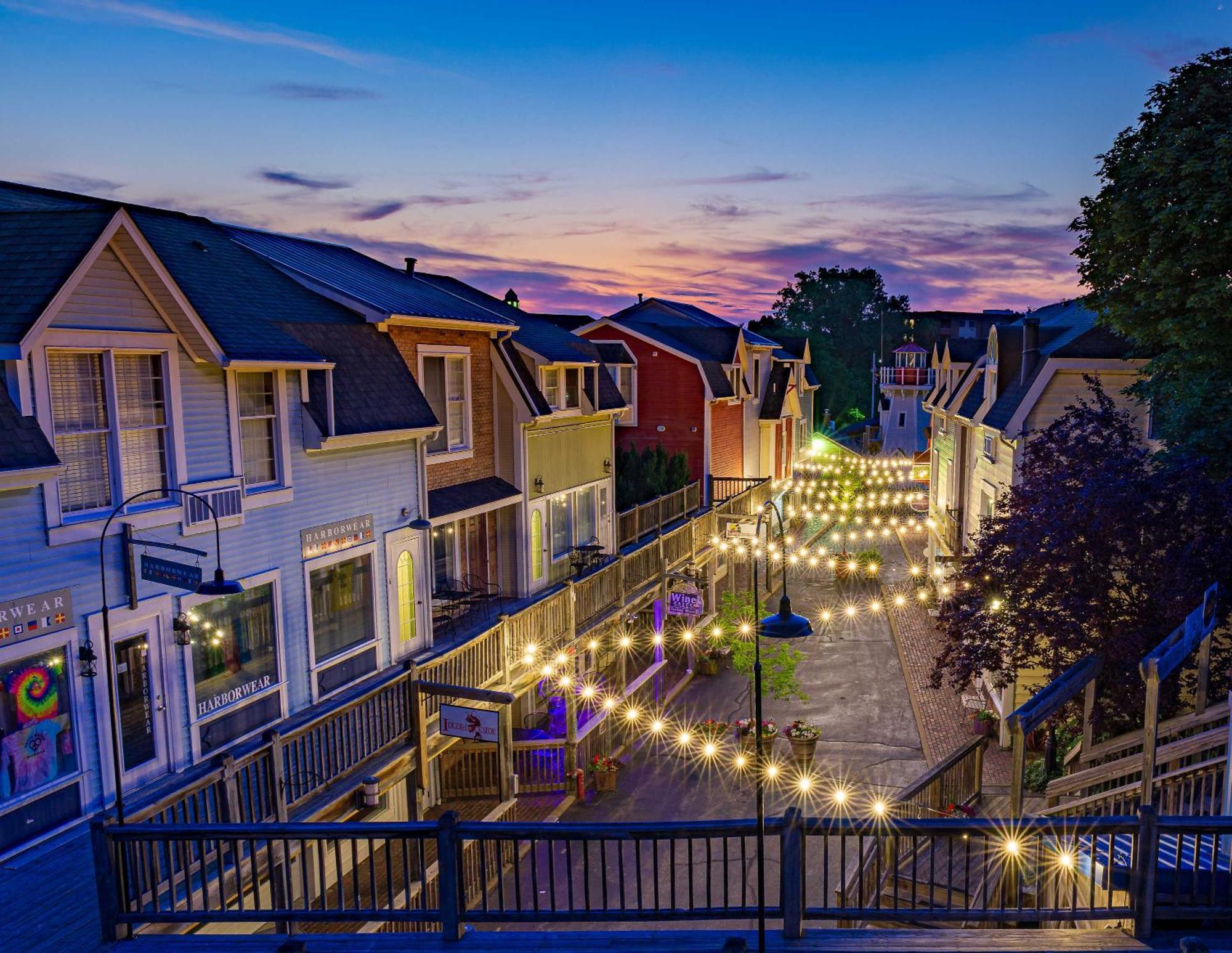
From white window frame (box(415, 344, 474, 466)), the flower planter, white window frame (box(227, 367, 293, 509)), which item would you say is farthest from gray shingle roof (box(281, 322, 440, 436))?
the flower planter

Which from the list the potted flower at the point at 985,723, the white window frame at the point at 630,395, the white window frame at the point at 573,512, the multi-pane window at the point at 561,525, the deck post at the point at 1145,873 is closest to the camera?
the deck post at the point at 1145,873

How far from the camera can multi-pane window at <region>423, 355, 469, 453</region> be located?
1820 centimetres

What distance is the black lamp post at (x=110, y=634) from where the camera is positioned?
903 cm

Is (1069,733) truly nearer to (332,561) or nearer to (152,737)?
(332,561)

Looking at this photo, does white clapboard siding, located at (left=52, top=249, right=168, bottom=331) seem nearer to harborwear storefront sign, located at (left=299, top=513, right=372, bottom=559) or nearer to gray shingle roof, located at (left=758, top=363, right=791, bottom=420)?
harborwear storefront sign, located at (left=299, top=513, right=372, bottom=559)

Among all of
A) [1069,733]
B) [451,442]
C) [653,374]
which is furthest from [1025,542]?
[653,374]

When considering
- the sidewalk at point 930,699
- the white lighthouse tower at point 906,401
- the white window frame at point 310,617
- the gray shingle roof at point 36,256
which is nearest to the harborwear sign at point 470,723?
the white window frame at point 310,617

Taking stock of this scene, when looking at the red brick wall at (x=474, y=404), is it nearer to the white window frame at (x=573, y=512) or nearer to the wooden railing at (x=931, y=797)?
the white window frame at (x=573, y=512)

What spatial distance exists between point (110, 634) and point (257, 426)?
3.86 m

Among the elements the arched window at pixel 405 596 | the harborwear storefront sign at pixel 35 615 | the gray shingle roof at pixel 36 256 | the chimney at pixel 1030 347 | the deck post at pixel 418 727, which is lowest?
the deck post at pixel 418 727

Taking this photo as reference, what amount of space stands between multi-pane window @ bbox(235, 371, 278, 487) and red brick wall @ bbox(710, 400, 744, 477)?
2143 centimetres

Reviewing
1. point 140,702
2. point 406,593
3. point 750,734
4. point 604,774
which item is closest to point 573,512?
point 604,774

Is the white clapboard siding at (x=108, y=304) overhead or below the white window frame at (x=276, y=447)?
overhead

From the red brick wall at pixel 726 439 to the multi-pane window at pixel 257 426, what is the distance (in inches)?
844
